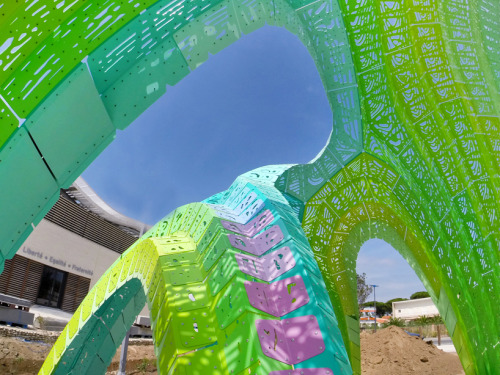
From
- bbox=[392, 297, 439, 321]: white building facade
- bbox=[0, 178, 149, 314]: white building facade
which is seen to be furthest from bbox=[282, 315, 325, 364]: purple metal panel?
bbox=[392, 297, 439, 321]: white building facade

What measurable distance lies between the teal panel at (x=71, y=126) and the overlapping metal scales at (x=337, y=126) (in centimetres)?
1

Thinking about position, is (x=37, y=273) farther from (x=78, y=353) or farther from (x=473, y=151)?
(x=473, y=151)

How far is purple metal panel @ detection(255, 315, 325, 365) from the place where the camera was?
3.67 metres

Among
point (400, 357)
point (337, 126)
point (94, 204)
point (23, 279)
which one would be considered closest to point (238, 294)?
point (337, 126)

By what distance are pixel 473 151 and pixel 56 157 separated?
7.02 meters

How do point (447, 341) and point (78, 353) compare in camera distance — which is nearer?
point (78, 353)

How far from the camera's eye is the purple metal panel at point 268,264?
172 inches

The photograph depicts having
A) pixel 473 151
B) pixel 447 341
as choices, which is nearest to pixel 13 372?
pixel 473 151

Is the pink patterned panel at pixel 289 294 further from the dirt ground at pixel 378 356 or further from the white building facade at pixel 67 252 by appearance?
the white building facade at pixel 67 252

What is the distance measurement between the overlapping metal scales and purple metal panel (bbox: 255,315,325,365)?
84 mm

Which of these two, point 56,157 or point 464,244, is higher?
point 464,244

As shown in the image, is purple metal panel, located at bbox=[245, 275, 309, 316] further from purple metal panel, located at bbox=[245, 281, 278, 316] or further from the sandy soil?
the sandy soil

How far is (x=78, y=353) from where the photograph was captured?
699 centimetres

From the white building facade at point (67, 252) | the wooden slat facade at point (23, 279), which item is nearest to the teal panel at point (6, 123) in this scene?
the white building facade at point (67, 252)
